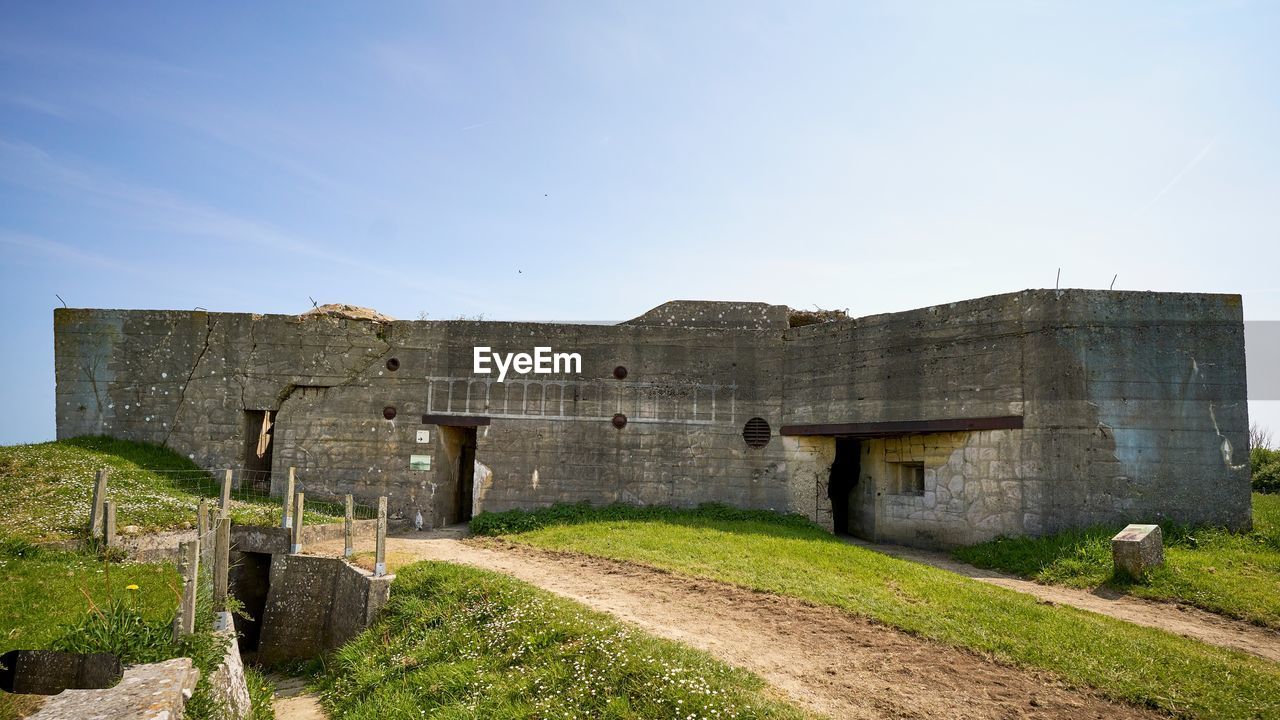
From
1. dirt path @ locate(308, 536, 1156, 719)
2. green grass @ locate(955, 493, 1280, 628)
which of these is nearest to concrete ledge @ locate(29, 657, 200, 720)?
dirt path @ locate(308, 536, 1156, 719)

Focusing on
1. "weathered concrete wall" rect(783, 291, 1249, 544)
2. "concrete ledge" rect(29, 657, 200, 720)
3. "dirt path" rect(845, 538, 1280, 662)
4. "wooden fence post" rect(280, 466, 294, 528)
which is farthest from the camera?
"wooden fence post" rect(280, 466, 294, 528)

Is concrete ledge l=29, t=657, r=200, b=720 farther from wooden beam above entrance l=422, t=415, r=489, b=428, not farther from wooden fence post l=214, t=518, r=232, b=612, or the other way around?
wooden beam above entrance l=422, t=415, r=489, b=428

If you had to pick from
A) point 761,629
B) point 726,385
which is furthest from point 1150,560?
point 726,385

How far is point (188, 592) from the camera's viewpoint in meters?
5.96

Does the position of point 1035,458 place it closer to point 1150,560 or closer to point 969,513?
point 969,513

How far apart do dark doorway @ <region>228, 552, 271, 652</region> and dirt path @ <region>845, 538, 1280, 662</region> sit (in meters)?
11.3

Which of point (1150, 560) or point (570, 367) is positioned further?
point (570, 367)

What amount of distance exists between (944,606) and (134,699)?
7.64 meters

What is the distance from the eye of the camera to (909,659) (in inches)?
261

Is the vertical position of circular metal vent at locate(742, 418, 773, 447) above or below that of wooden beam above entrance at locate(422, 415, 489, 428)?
below

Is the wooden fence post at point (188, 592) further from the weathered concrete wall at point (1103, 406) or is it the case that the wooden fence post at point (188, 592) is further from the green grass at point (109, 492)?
the weathered concrete wall at point (1103, 406)

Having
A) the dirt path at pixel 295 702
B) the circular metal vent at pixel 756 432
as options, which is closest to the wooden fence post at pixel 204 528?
the dirt path at pixel 295 702

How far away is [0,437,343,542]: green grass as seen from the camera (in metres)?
10.7

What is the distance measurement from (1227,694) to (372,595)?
30.8 feet
